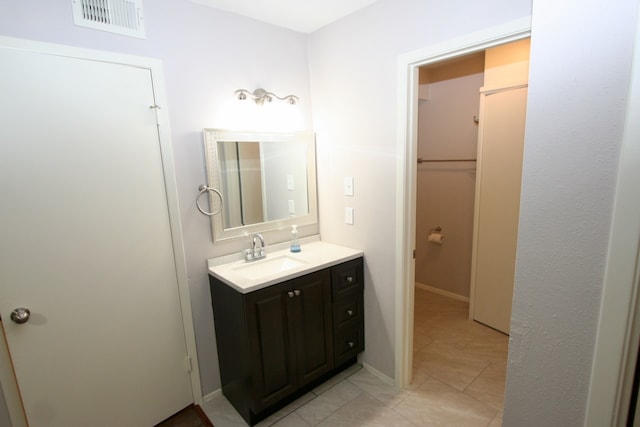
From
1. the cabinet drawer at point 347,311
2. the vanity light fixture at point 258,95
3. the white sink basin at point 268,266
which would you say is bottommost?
the cabinet drawer at point 347,311

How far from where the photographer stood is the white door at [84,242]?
4.65 feet

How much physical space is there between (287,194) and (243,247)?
0.52 metres

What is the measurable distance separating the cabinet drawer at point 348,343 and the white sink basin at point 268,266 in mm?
572

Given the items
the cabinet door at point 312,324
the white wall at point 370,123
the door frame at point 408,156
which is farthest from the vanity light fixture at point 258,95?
the cabinet door at point 312,324

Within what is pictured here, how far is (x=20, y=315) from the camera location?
144cm

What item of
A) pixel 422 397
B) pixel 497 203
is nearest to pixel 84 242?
pixel 422 397

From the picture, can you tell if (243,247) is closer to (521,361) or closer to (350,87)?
(350,87)

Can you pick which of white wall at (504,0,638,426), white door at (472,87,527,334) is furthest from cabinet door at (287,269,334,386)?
white door at (472,87,527,334)

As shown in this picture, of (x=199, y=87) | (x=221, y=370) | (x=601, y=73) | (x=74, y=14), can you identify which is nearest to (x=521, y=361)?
(x=601, y=73)

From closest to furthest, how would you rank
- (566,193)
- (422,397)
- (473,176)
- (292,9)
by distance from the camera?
1. (566,193)
2. (292,9)
3. (422,397)
4. (473,176)

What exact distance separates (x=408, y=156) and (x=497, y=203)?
126 cm

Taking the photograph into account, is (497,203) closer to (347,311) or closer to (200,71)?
(347,311)

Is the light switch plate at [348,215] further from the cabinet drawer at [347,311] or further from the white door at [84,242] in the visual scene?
the white door at [84,242]

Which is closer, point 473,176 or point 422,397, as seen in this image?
point 422,397
